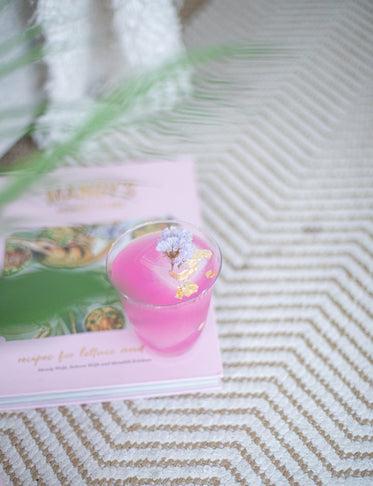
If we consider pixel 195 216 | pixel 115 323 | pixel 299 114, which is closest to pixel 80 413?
pixel 115 323

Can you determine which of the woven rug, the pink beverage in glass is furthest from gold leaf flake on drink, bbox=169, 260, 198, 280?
the woven rug

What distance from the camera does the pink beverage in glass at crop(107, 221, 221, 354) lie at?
334 mm

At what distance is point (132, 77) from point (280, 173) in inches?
15.1

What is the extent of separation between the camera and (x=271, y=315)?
435mm

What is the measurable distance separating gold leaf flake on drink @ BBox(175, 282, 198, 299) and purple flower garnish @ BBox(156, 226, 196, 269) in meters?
0.02

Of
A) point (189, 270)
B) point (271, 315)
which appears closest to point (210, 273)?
point (189, 270)

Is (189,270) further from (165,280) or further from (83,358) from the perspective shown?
(83,358)

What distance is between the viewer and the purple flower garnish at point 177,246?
1.09 feet

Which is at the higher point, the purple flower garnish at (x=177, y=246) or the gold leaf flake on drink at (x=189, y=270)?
the purple flower garnish at (x=177, y=246)

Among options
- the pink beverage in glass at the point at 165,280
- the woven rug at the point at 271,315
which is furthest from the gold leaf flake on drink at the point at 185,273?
the woven rug at the point at 271,315

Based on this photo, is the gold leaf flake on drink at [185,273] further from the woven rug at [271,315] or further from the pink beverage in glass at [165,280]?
the woven rug at [271,315]

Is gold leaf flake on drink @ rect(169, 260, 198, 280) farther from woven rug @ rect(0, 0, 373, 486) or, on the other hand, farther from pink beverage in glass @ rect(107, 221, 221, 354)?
woven rug @ rect(0, 0, 373, 486)

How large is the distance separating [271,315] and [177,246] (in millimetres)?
154

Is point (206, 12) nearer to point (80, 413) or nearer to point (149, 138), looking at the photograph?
point (149, 138)
